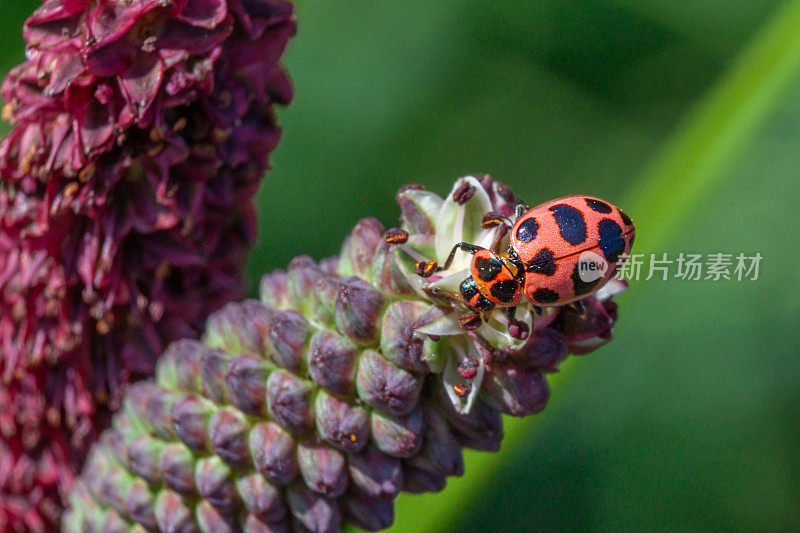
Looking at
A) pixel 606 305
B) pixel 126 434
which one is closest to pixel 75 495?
pixel 126 434

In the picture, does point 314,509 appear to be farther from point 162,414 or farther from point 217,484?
point 162,414

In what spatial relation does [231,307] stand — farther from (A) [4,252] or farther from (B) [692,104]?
(B) [692,104]

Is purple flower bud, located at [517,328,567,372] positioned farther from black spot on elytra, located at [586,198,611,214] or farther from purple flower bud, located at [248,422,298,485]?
purple flower bud, located at [248,422,298,485]

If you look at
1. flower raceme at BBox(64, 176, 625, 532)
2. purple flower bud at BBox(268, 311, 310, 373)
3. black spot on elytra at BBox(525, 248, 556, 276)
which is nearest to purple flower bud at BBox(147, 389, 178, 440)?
flower raceme at BBox(64, 176, 625, 532)

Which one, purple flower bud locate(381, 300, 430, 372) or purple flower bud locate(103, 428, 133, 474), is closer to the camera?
purple flower bud locate(381, 300, 430, 372)

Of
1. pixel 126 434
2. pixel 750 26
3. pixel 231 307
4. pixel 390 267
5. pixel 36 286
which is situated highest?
pixel 750 26
